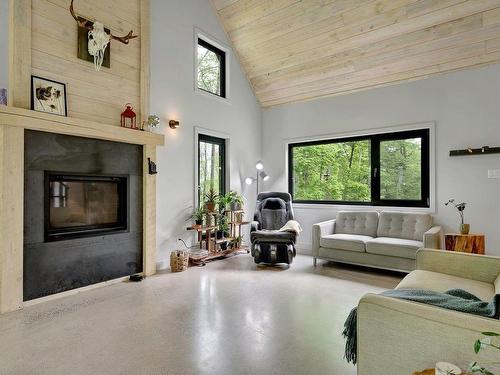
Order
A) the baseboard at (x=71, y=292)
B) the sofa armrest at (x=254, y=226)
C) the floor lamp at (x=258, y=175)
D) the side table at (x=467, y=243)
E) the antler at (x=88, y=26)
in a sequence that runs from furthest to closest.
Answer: the floor lamp at (x=258, y=175), the sofa armrest at (x=254, y=226), the side table at (x=467, y=243), the antler at (x=88, y=26), the baseboard at (x=71, y=292)

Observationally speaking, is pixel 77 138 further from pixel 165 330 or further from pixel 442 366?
pixel 442 366

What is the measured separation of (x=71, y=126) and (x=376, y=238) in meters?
4.12

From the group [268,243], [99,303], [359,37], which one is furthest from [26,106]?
[359,37]

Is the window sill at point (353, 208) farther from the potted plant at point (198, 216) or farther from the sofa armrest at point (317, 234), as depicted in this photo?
the potted plant at point (198, 216)

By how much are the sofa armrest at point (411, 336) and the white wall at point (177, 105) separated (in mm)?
3385

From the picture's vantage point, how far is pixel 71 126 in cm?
319

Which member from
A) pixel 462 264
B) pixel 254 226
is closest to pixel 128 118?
pixel 254 226

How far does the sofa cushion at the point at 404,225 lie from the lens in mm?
4246

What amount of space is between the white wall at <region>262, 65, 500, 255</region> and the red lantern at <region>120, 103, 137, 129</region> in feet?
10.9

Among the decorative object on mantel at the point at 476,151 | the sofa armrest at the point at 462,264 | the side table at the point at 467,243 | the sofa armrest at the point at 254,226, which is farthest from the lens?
the sofa armrest at the point at 254,226

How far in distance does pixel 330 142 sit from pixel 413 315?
174 inches

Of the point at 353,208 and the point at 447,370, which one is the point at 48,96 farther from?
the point at 353,208

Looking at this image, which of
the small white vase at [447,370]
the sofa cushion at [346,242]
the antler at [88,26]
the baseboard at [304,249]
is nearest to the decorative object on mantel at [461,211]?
the sofa cushion at [346,242]

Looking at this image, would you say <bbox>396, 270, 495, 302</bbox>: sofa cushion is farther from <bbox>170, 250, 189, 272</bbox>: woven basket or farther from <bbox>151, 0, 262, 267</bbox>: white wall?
<bbox>151, 0, 262, 267</bbox>: white wall
